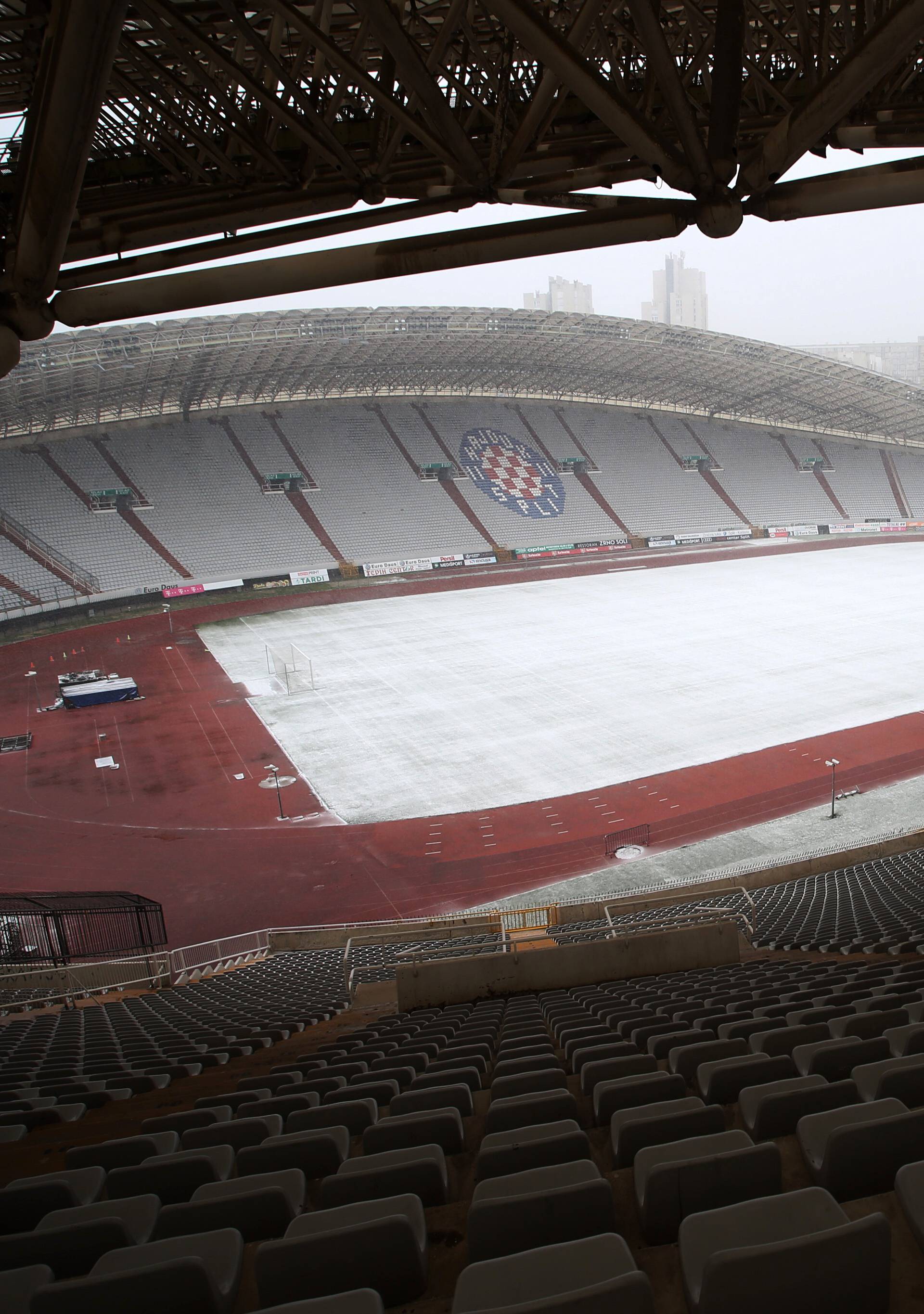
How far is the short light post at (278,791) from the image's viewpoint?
24.7 meters

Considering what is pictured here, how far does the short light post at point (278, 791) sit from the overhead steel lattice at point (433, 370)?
2869 cm

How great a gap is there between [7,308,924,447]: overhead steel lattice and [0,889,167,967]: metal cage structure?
34.2m

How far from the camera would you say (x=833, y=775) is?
23.4 m

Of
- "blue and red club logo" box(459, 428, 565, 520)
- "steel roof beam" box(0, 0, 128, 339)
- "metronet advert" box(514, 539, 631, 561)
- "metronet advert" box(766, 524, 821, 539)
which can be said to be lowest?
"steel roof beam" box(0, 0, 128, 339)

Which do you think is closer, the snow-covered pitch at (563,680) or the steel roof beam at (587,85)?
the steel roof beam at (587,85)

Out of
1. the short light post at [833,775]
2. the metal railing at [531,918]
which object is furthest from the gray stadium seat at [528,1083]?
the short light post at [833,775]

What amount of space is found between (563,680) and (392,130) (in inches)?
1070

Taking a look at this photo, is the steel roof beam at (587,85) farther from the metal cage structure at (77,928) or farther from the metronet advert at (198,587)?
the metronet advert at (198,587)

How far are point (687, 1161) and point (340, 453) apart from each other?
228 ft

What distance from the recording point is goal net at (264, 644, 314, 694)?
36.4 m

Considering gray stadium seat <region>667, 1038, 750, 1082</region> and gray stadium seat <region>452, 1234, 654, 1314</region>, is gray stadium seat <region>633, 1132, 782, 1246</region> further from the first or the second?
gray stadium seat <region>667, 1038, 750, 1082</region>

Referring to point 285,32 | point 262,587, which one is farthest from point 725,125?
point 262,587

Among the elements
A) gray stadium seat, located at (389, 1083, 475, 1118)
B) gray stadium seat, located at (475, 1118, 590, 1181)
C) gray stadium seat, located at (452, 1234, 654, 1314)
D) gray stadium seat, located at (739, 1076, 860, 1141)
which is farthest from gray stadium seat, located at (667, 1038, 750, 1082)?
gray stadium seat, located at (452, 1234, 654, 1314)

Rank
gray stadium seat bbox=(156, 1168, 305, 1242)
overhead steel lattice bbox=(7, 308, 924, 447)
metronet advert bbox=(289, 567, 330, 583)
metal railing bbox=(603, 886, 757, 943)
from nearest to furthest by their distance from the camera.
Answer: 1. gray stadium seat bbox=(156, 1168, 305, 1242)
2. metal railing bbox=(603, 886, 757, 943)
3. overhead steel lattice bbox=(7, 308, 924, 447)
4. metronet advert bbox=(289, 567, 330, 583)
